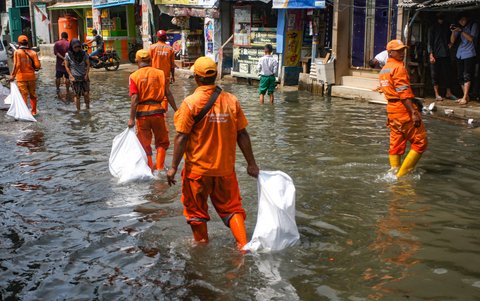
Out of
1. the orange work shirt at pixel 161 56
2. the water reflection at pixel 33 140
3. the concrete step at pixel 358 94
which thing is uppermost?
the orange work shirt at pixel 161 56

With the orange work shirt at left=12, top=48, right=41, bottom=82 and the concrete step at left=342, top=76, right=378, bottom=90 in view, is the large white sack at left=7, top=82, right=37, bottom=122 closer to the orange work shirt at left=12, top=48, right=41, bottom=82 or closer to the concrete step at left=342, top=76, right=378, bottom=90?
the orange work shirt at left=12, top=48, right=41, bottom=82

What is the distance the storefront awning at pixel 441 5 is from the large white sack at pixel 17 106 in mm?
8759

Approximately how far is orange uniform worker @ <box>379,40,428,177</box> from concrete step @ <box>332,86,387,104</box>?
6.88 meters

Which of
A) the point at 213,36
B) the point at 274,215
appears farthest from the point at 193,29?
the point at 274,215

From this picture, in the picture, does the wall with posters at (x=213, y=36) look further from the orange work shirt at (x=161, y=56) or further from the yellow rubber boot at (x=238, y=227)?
the yellow rubber boot at (x=238, y=227)

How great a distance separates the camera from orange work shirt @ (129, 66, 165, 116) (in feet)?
23.7

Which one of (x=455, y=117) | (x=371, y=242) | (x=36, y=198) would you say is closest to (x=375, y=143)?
(x=455, y=117)

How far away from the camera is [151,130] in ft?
25.0

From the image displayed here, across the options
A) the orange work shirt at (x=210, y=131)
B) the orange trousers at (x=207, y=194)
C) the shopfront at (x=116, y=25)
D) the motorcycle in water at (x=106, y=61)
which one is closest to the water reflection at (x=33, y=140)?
the orange trousers at (x=207, y=194)

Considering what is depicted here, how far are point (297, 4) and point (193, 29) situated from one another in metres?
9.64

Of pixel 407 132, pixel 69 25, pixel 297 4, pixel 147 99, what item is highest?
pixel 297 4

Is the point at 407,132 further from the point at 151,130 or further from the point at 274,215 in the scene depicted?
the point at 151,130

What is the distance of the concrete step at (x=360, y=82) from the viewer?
14.9 metres

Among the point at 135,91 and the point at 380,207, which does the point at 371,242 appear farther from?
the point at 135,91
